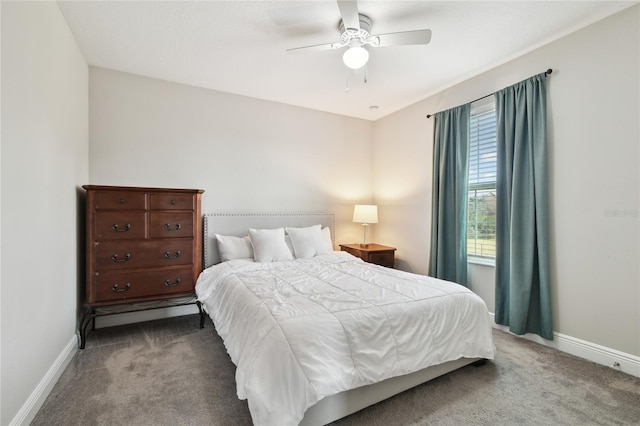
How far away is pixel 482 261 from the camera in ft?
10.4

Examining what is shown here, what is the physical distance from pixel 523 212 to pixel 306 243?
7.27 feet

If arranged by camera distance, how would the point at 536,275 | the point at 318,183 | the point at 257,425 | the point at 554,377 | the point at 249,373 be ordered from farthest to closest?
the point at 318,183
the point at 536,275
the point at 554,377
the point at 249,373
the point at 257,425

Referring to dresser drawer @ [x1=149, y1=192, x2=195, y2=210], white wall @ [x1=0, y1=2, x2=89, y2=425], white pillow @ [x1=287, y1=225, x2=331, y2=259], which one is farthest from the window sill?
white wall @ [x1=0, y1=2, x2=89, y2=425]

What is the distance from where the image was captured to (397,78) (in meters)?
3.26

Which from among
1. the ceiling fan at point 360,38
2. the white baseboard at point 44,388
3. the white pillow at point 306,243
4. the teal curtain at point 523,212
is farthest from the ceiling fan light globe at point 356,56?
the white baseboard at point 44,388

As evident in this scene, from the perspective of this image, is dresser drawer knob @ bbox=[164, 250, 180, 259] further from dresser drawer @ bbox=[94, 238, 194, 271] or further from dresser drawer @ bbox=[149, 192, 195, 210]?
dresser drawer @ bbox=[149, 192, 195, 210]

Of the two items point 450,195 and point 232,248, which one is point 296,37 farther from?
point 450,195

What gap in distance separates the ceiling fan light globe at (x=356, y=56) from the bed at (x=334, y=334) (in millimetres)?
1694

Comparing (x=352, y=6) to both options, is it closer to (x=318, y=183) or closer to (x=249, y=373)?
(x=249, y=373)

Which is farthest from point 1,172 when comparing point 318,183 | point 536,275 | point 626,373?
point 626,373

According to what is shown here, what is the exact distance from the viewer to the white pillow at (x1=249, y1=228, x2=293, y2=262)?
321 centimetres

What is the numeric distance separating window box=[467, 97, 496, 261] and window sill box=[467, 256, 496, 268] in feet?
0.04

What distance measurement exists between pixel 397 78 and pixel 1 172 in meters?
3.29

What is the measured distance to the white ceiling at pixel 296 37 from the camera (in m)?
2.15
